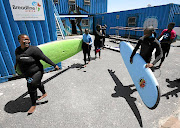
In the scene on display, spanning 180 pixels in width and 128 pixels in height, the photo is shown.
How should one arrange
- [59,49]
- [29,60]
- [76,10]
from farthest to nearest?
[76,10]
[59,49]
[29,60]

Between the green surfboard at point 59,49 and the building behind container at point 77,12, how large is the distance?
524 inches

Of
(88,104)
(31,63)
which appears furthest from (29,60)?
(88,104)

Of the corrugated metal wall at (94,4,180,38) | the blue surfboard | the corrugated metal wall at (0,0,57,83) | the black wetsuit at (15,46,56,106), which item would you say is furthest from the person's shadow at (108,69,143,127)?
the corrugated metal wall at (94,4,180,38)

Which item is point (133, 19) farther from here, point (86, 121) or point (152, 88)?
point (86, 121)

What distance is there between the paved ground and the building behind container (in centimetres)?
1476

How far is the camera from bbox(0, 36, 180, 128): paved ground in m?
2.29

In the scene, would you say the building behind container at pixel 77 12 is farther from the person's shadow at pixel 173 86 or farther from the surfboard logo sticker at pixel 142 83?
the surfboard logo sticker at pixel 142 83

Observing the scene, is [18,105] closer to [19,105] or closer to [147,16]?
[19,105]

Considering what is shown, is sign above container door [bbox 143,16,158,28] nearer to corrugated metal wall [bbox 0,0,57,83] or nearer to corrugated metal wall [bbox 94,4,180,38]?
corrugated metal wall [bbox 94,4,180,38]

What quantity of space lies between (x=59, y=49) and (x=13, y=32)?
1690mm

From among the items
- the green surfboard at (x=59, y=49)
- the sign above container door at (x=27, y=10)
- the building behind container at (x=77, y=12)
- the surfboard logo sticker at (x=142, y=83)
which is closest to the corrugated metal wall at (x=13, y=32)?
the sign above container door at (x=27, y=10)

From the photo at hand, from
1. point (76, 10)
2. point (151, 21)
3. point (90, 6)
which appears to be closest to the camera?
point (151, 21)

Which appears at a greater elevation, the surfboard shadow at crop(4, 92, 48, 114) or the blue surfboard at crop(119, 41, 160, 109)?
the blue surfboard at crop(119, 41, 160, 109)

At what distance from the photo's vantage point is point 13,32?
362 centimetres
